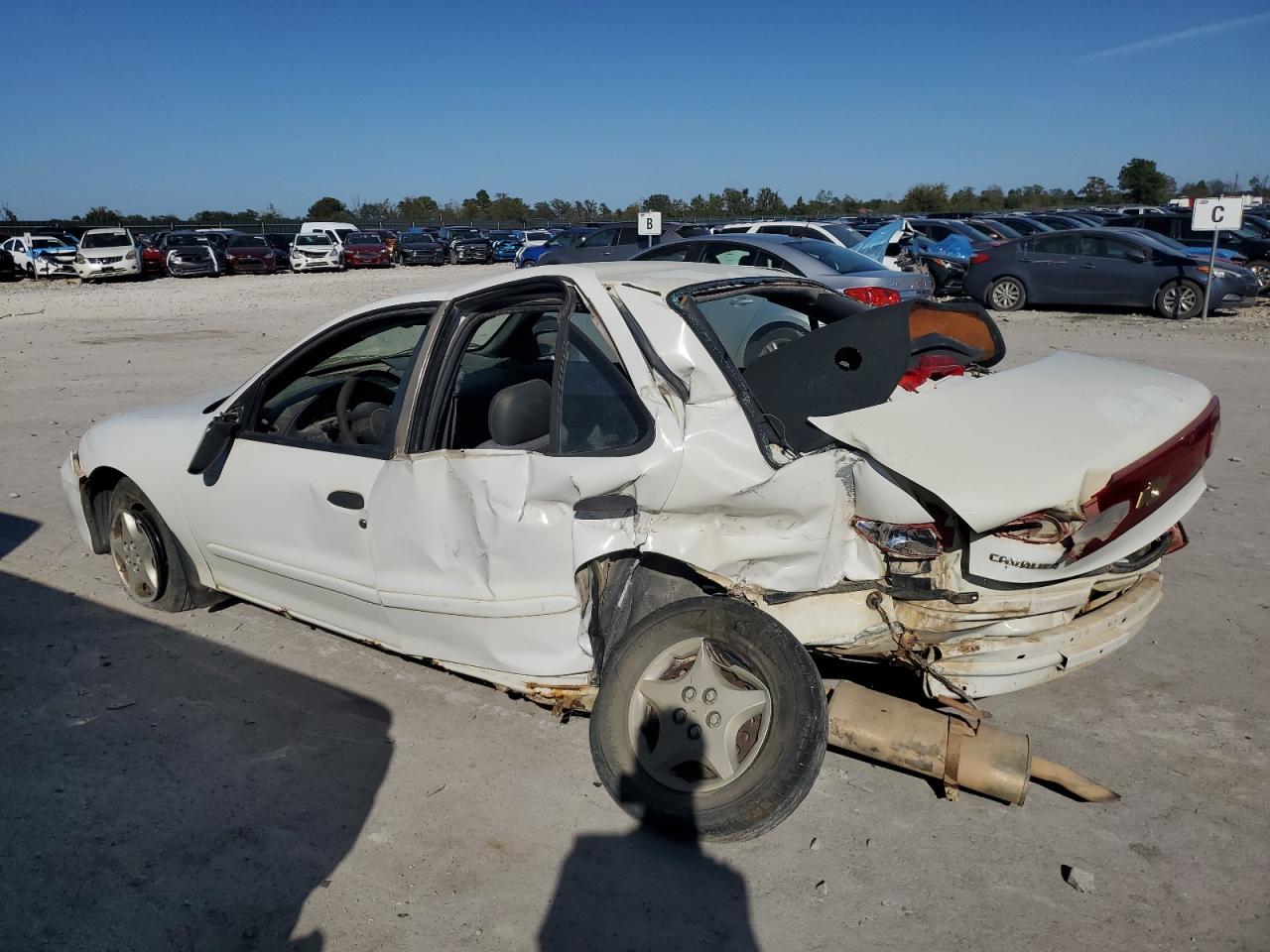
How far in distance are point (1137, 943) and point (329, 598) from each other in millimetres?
3011

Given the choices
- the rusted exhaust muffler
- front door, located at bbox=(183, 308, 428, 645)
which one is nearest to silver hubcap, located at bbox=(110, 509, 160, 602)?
front door, located at bbox=(183, 308, 428, 645)

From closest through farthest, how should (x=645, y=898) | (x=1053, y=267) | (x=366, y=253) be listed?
(x=645, y=898), (x=1053, y=267), (x=366, y=253)

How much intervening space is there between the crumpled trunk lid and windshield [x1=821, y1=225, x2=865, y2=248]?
16.2 metres

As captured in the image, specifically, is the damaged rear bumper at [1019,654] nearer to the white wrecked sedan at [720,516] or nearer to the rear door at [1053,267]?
the white wrecked sedan at [720,516]

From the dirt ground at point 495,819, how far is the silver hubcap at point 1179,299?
13690 mm

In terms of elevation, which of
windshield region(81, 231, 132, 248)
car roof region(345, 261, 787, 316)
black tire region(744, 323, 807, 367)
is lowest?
black tire region(744, 323, 807, 367)

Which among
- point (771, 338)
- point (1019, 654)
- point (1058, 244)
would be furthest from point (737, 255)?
point (1019, 654)

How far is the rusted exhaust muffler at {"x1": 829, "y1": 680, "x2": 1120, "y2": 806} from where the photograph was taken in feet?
10.4

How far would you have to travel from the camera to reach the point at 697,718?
10.5 ft

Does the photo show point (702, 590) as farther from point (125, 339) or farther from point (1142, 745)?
point (125, 339)

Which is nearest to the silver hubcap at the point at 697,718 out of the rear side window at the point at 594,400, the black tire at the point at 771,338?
the rear side window at the point at 594,400

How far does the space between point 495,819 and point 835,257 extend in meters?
11.1

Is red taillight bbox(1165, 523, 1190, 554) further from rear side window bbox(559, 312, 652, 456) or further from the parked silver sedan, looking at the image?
the parked silver sedan

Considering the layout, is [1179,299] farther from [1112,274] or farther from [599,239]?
[599,239]
